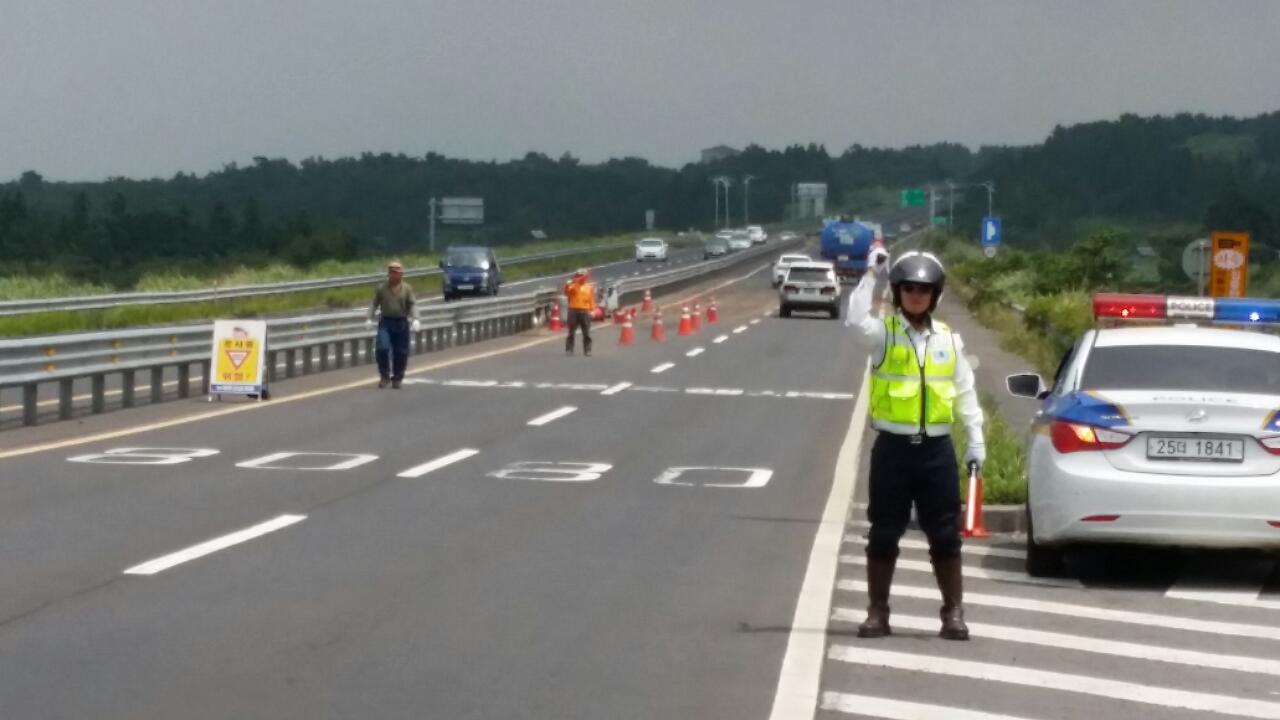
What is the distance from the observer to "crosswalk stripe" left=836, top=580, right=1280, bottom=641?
31.1ft

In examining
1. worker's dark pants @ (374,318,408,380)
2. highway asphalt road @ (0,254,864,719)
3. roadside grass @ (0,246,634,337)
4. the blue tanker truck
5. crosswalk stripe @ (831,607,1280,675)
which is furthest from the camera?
the blue tanker truck

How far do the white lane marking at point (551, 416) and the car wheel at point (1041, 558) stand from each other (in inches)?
395

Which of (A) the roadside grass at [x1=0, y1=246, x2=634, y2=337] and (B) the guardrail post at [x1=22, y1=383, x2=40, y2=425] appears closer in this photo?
(B) the guardrail post at [x1=22, y1=383, x2=40, y2=425]

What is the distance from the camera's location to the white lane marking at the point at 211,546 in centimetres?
1041

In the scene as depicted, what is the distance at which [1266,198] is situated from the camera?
16350cm

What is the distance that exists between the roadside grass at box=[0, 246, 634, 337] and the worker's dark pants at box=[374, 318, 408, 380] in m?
12.8

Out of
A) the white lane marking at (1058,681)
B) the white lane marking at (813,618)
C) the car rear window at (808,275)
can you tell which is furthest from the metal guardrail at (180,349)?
the car rear window at (808,275)

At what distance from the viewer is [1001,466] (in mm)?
14492

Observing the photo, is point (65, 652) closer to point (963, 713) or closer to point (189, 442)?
point (963, 713)

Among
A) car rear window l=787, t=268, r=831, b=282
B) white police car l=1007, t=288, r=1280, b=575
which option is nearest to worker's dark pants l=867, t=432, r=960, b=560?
white police car l=1007, t=288, r=1280, b=575

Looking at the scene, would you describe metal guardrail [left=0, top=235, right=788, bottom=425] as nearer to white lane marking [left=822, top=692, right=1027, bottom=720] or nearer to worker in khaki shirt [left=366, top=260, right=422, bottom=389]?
worker in khaki shirt [left=366, top=260, right=422, bottom=389]

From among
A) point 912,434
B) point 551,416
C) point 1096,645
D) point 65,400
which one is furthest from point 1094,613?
point 65,400

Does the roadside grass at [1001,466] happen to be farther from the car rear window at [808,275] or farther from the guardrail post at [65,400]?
the car rear window at [808,275]

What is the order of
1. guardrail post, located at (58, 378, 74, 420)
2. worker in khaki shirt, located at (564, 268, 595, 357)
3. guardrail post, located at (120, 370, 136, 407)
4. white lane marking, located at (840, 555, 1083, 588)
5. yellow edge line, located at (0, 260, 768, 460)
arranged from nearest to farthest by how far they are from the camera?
1. white lane marking, located at (840, 555, 1083, 588)
2. yellow edge line, located at (0, 260, 768, 460)
3. guardrail post, located at (58, 378, 74, 420)
4. guardrail post, located at (120, 370, 136, 407)
5. worker in khaki shirt, located at (564, 268, 595, 357)
